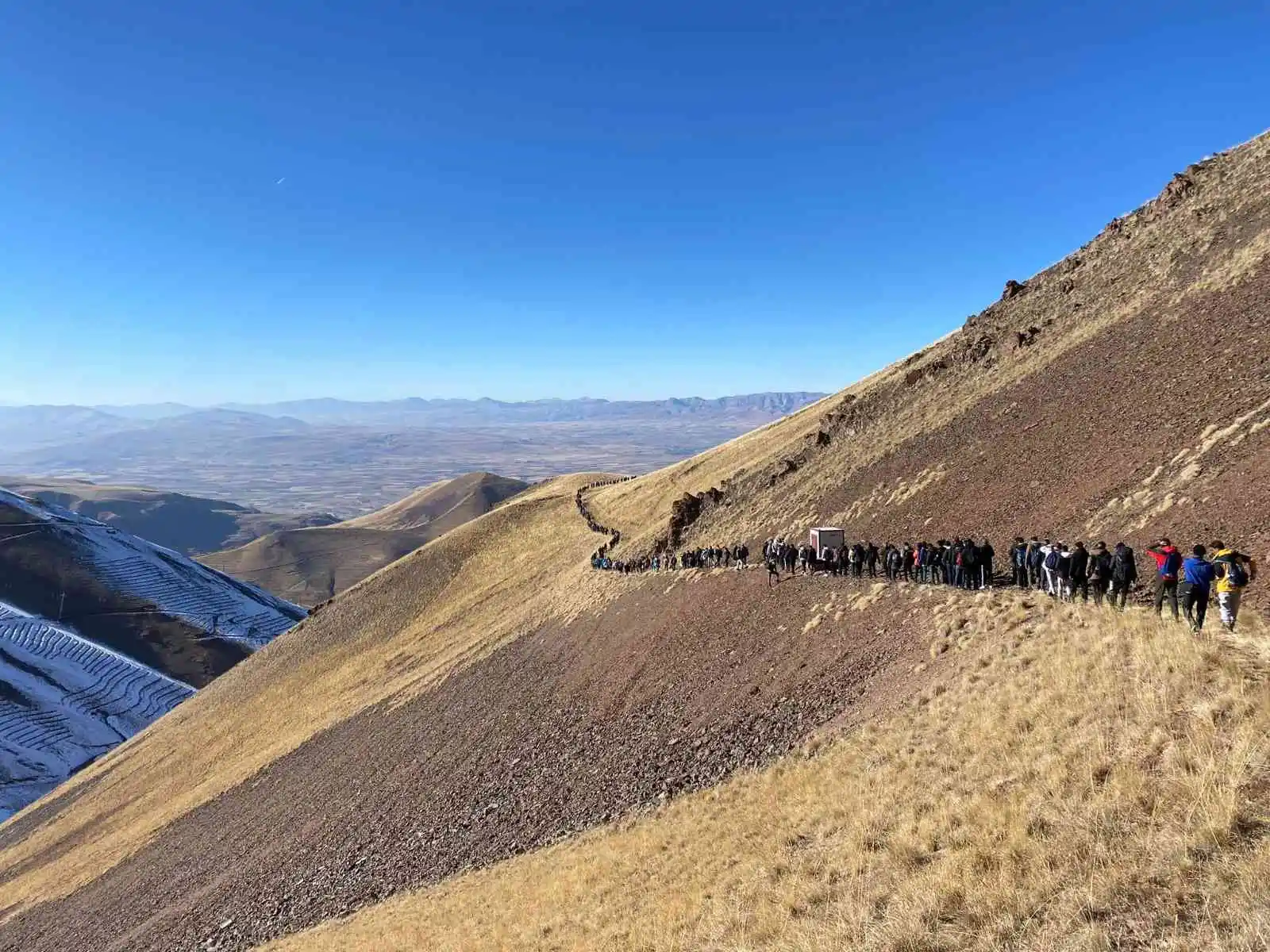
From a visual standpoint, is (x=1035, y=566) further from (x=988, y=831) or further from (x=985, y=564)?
(x=988, y=831)

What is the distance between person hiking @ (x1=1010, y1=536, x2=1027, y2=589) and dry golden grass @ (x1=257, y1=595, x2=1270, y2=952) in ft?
6.37

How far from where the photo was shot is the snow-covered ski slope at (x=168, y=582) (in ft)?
395

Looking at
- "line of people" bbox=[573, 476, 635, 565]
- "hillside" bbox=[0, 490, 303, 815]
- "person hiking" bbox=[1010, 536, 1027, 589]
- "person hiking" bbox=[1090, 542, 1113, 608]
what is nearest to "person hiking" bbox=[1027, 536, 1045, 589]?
"person hiking" bbox=[1010, 536, 1027, 589]

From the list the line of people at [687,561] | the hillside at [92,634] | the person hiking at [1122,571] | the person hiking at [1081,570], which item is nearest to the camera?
the person hiking at [1122,571]

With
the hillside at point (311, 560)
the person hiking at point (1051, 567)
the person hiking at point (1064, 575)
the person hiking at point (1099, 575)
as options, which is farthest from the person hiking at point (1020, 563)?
the hillside at point (311, 560)

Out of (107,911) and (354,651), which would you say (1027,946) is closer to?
(107,911)

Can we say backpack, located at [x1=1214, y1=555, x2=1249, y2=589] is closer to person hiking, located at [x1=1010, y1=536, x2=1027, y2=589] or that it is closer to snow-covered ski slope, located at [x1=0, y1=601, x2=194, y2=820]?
person hiking, located at [x1=1010, y1=536, x2=1027, y2=589]

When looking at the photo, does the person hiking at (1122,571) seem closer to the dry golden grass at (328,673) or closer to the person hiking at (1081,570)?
the person hiking at (1081,570)

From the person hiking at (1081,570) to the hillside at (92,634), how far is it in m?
94.0

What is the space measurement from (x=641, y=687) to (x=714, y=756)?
8141mm

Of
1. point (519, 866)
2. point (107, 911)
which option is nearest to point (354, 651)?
point (107, 911)

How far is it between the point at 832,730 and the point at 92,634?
433 ft

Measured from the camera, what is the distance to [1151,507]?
63.8 feet

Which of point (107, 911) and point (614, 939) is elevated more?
point (614, 939)
